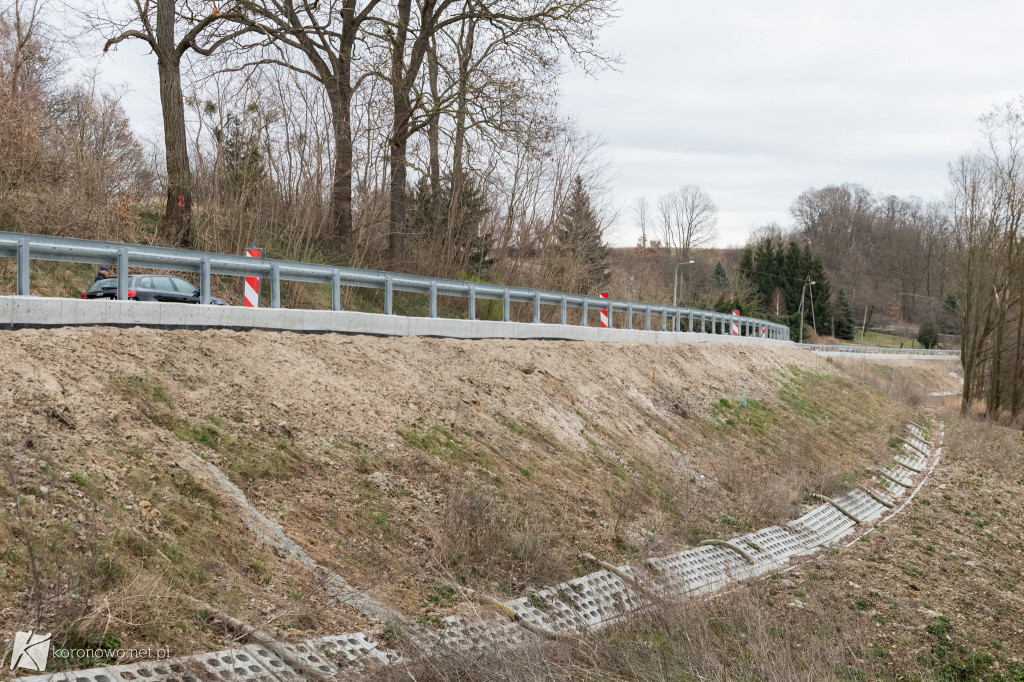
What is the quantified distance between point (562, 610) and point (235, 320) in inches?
240

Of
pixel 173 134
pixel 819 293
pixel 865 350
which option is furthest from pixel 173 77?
pixel 819 293

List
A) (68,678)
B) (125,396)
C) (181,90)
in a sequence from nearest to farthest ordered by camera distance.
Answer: (68,678)
(125,396)
(181,90)

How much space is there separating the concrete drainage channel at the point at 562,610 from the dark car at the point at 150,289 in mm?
8661

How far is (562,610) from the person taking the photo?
8.79 metres

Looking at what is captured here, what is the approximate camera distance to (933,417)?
124ft

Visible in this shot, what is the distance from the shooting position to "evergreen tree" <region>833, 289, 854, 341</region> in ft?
326

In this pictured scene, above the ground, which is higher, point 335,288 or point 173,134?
point 173,134

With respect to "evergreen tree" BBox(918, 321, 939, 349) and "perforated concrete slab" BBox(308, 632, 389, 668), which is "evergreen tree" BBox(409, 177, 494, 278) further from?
"evergreen tree" BBox(918, 321, 939, 349)

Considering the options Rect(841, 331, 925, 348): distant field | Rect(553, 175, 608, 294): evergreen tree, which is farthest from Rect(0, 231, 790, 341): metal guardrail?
Rect(841, 331, 925, 348): distant field

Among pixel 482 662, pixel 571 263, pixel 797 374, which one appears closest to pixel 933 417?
pixel 797 374

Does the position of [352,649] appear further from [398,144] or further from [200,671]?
[398,144]

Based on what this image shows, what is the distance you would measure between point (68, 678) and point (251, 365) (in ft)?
19.2

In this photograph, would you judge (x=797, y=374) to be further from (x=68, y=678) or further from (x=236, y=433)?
(x=68, y=678)

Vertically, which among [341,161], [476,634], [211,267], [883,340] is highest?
[341,161]
